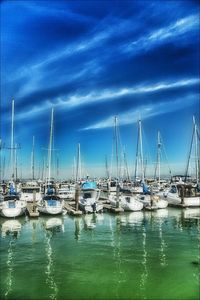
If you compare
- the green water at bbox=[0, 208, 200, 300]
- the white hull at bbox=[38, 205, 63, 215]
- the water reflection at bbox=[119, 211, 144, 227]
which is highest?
the white hull at bbox=[38, 205, 63, 215]

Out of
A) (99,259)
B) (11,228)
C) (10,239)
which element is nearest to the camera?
(99,259)

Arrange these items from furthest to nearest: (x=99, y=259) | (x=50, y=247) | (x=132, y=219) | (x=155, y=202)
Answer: (x=155, y=202), (x=132, y=219), (x=50, y=247), (x=99, y=259)

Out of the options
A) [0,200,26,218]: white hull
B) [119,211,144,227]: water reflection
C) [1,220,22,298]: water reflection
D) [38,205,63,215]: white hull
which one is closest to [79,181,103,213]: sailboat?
[119,211,144,227]: water reflection

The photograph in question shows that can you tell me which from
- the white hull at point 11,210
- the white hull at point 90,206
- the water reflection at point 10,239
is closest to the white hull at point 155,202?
the white hull at point 90,206

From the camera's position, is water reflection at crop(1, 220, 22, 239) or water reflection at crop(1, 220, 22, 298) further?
water reflection at crop(1, 220, 22, 239)

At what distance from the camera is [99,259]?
930 inches

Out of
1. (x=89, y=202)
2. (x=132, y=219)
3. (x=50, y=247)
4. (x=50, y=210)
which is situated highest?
(x=89, y=202)

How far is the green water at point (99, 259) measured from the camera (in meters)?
17.5

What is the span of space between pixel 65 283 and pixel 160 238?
553 inches

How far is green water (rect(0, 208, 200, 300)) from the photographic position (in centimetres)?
1750

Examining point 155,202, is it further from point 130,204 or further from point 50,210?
point 50,210

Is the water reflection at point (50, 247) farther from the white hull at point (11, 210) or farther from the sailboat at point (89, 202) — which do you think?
the sailboat at point (89, 202)

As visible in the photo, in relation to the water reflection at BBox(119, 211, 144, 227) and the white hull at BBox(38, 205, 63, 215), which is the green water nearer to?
the water reflection at BBox(119, 211, 144, 227)

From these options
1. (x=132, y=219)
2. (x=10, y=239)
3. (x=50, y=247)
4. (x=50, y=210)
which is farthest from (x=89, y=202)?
(x=50, y=247)
